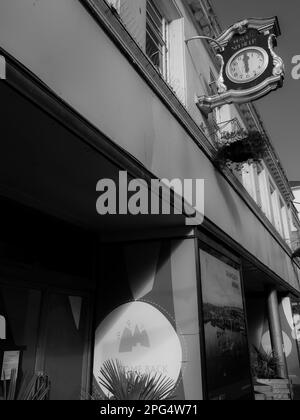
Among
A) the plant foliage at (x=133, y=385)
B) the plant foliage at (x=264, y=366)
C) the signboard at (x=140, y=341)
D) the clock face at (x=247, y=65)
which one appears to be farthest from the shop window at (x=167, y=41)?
the plant foliage at (x=264, y=366)

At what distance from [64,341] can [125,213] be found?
1.89 metres

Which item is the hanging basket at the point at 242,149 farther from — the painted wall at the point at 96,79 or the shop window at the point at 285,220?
the shop window at the point at 285,220

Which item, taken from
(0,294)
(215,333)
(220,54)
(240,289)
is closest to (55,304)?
(0,294)

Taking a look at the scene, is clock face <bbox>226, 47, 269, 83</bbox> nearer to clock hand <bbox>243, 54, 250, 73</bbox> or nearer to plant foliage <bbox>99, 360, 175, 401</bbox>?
clock hand <bbox>243, 54, 250, 73</bbox>

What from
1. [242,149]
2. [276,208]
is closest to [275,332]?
A: [276,208]

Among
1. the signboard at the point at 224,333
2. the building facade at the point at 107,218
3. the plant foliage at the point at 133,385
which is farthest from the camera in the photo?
the signboard at the point at 224,333

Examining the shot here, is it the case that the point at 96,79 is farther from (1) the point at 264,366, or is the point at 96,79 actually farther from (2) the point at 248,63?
(1) the point at 264,366

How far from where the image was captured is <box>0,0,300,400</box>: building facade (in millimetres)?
A: 3191

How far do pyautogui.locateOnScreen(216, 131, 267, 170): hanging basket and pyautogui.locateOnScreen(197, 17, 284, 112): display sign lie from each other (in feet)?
2.26

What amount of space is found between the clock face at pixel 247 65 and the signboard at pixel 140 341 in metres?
4.57

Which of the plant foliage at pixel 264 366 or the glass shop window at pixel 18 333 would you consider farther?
the plant foliage at pixel 264 366

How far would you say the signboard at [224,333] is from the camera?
5.32 metres

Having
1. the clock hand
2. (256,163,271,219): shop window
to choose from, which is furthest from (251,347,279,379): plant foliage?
the clock hand

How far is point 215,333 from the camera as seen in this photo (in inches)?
220
